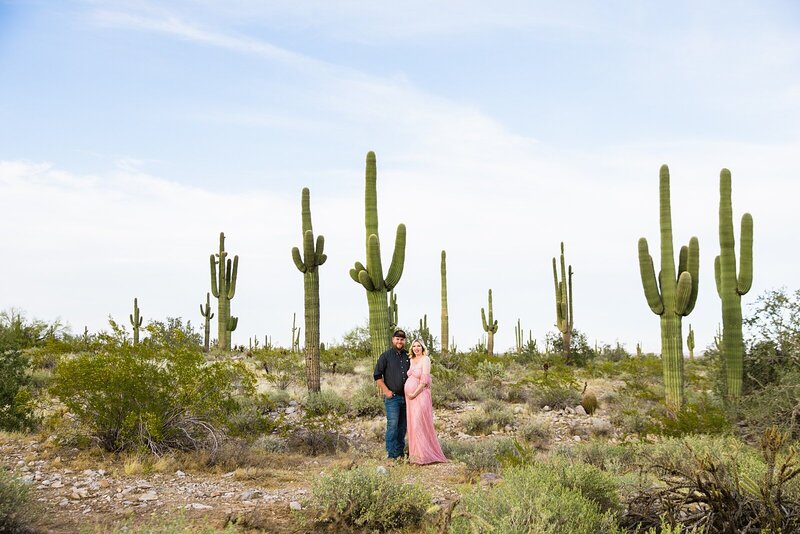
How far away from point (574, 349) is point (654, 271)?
1281cm

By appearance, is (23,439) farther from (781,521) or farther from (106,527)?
(781,521)

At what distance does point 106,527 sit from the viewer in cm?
651

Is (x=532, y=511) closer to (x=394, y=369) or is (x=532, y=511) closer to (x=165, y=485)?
(x=165, y=485)

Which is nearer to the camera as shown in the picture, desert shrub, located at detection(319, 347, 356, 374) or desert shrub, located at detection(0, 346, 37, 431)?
desert shrub, located at detection(0, 346, 37, 431)

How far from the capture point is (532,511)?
5.54 meters

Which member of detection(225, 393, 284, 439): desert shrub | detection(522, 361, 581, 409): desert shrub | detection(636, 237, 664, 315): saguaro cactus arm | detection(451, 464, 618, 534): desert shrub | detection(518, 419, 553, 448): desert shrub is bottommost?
detection(518, 419, 553, 448): desert shrub

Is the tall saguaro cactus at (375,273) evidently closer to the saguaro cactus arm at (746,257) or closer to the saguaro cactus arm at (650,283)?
the saguaro cactus arm at (650,283)

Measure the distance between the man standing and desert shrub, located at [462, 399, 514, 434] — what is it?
173 inches

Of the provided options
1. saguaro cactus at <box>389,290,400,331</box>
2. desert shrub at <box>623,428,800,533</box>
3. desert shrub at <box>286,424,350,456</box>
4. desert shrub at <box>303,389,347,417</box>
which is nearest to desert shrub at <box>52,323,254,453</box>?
desert shrub at <box>286,424,350,456</box>

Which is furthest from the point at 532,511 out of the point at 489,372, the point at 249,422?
the point at 489,372

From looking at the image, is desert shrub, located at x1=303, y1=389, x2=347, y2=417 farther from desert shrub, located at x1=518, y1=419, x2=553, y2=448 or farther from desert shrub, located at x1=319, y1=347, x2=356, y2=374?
desert shrub, located at x1=319, y1=347, x2=356, y2=374

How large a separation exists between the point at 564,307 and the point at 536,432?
15.3m

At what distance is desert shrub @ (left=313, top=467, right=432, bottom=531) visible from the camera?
666cm

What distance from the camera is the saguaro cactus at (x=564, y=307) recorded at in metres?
28.7
